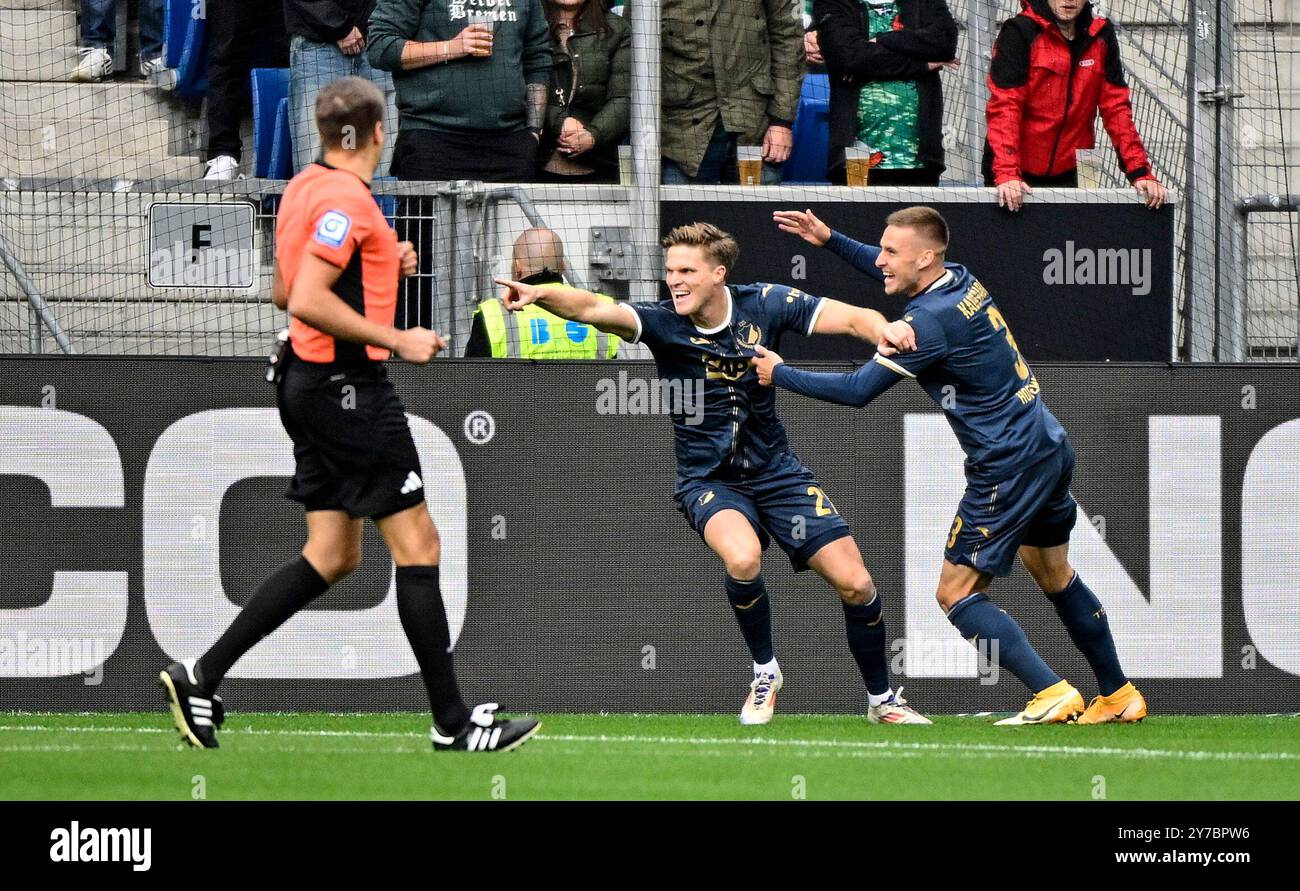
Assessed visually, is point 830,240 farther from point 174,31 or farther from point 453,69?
point 174,31

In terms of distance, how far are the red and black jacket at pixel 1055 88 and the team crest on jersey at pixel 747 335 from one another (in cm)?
243

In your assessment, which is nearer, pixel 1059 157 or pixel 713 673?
pixel 713 673

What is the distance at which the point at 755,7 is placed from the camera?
9.81 meters

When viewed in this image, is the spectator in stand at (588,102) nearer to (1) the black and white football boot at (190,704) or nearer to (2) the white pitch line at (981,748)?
(2) the white pitch line at (981,748)

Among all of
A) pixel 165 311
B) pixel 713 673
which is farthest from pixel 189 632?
pixel 713 673

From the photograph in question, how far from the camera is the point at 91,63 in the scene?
1112cm

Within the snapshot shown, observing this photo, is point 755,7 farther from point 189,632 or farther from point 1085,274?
point 189,632

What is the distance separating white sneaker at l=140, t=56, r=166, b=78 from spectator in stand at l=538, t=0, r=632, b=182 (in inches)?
105

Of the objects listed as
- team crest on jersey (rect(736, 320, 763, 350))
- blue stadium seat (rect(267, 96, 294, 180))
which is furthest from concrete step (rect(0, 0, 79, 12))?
team crest on jersey (rect(736, 320, 763, 350))

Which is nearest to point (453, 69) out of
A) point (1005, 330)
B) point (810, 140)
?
point (810, 140)

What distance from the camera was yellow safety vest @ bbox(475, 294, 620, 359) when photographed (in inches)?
352

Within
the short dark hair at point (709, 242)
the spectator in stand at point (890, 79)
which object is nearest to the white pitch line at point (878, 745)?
the short dark hair at point (709, 242)

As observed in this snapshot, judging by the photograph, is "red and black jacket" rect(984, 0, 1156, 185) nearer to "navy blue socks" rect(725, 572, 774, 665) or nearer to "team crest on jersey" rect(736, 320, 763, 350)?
"team crest on jersey" rect(736, 320, 763, 350)

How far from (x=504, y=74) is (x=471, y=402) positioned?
193 centimetres
